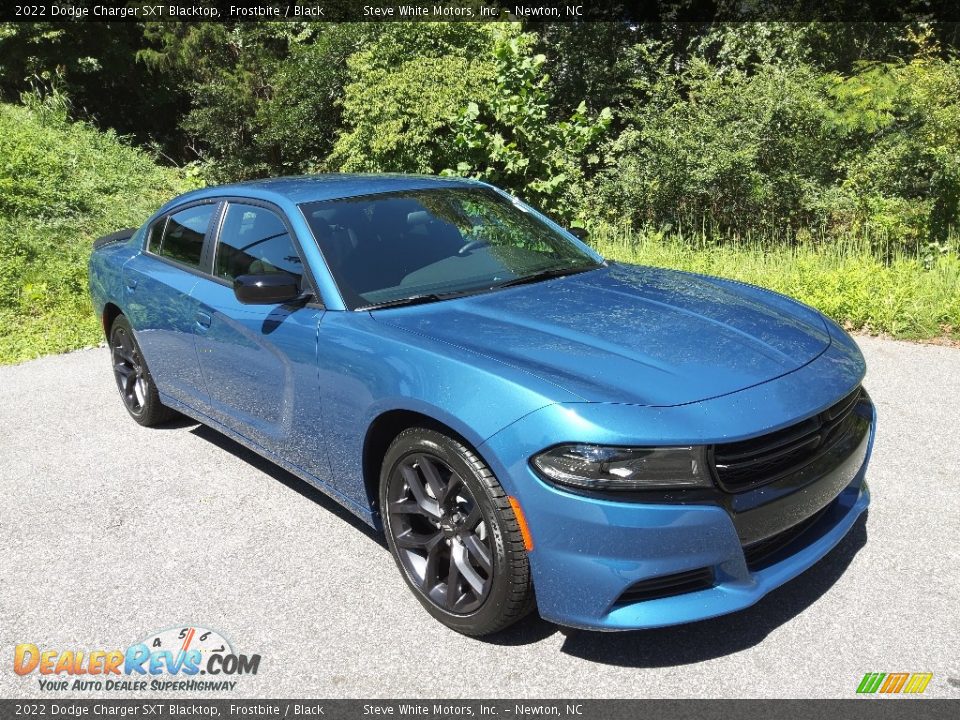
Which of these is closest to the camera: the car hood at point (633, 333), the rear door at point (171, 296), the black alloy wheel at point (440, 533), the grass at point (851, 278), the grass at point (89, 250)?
the car hood at point (633, 333)

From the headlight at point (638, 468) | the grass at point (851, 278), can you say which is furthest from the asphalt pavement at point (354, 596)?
the grass at point (851, 278)

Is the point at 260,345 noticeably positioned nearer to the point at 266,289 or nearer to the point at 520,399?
the point at 266,289

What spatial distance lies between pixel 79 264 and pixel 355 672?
8657 mm

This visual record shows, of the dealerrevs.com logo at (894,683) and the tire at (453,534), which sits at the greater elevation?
the tire at (453,534)

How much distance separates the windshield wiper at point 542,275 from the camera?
3.60m

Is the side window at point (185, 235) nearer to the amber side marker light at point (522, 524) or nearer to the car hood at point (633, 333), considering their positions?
the car hood at point (633, 333)

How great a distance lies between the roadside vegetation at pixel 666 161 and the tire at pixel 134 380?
8.73 ft

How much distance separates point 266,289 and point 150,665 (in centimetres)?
148

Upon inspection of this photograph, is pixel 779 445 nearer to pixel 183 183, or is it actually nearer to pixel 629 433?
pixel 629 433

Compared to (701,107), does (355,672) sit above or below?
below

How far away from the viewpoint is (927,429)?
4527mm

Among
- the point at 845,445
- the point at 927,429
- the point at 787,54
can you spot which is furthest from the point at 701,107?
the point at 845,445

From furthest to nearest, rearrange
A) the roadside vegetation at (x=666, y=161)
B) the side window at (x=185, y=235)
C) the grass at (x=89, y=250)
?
the roadside vegetation at (x=666, y=161)
the grass at (x=89, y=250)
the side window at (x=185, y=235)

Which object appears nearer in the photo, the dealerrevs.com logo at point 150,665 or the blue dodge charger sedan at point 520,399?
the blue dodge charger sedan at point 520,399
